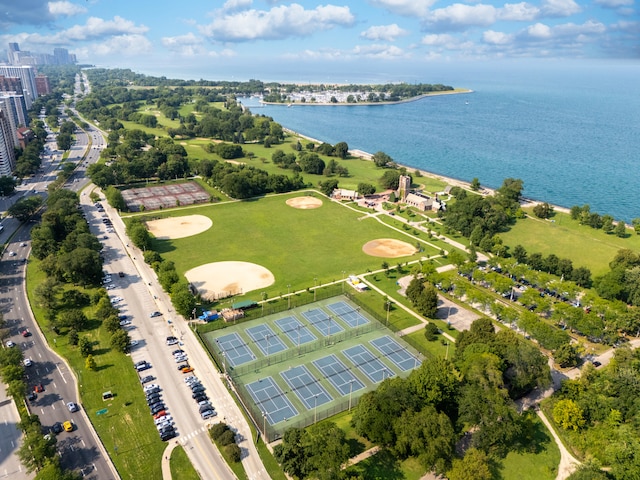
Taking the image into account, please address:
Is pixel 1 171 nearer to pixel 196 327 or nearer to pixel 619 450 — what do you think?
pixel 196 327

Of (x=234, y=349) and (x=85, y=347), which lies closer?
(x=85, y=347)

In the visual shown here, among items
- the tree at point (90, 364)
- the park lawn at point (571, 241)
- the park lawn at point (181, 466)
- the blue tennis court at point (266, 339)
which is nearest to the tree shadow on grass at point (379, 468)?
the park lawn at point (181, 466)

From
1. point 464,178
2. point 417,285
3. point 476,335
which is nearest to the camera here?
point 476,335

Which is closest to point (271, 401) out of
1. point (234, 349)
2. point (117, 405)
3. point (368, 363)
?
point (234, 349)

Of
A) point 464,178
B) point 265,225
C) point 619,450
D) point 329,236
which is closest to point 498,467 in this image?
point 619,450

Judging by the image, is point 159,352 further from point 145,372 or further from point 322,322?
point 322,322

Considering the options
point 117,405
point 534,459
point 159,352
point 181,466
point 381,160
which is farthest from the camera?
point 381,160
